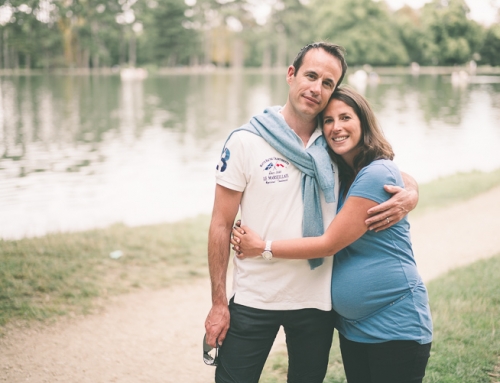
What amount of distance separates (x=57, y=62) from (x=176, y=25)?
20.4 m

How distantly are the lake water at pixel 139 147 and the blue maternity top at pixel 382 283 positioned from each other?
7324 millimetres

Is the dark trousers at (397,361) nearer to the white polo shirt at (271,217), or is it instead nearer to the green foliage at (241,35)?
the white polo shirt at (271,217)

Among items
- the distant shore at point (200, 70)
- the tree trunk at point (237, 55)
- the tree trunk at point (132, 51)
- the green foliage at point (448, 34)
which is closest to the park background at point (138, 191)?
the green foliage at point (448, 34)

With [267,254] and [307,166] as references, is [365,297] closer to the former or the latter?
[267,254]


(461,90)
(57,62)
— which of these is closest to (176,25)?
(57,62)

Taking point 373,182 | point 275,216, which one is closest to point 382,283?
point 373,182

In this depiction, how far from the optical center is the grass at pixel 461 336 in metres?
3.81

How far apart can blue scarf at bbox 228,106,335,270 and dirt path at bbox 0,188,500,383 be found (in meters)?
2.27

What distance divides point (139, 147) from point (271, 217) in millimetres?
17371

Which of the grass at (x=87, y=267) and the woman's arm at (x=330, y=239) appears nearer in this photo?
the woman's arm at (x=330, y=239)

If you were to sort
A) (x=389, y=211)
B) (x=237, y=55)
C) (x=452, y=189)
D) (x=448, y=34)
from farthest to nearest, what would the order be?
1. (x=237, y=55)
2. (x=448, y=34)
3. (x=452, y=189)
4. (x=389, y=211)

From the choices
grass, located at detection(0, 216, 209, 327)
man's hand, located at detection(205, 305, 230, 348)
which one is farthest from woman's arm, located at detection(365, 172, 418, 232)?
grass, located at detection(0, 216, 209, 327)

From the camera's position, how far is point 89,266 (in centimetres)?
635

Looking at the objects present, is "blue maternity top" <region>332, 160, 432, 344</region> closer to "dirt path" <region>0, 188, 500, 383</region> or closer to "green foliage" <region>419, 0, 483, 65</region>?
"dirt path" <region>0, 188, 500, 383</region>
